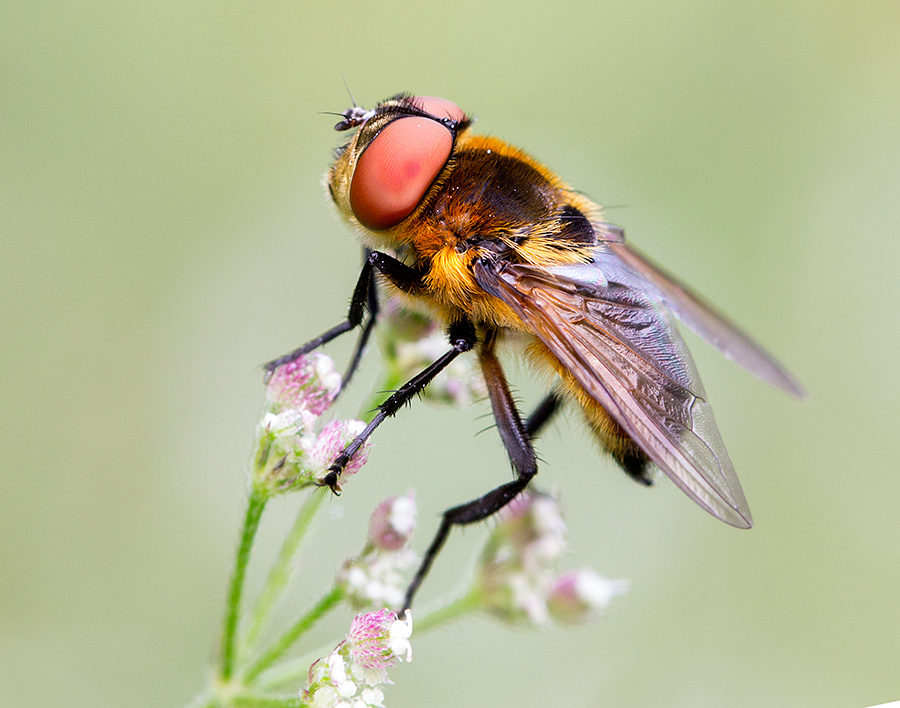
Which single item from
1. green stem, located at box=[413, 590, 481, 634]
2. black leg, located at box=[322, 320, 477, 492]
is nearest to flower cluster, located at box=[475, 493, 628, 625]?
green stem, located at box=[413, 590, 481, 634]

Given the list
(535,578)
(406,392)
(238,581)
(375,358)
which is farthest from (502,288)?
(375,358)

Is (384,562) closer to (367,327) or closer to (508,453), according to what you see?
(508,453)

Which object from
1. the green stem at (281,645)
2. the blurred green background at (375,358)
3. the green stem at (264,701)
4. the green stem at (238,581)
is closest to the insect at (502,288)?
the green stem at (238,581)

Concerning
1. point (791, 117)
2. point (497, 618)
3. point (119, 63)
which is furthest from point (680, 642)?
point (119, 63)

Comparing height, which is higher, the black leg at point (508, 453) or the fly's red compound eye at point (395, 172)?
the fly's red compound eye at point (395, 172)

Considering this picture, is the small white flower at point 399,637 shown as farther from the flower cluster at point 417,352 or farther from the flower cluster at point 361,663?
the flower cluster at point 417,352

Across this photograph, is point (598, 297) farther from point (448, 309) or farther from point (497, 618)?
point (497, 618)

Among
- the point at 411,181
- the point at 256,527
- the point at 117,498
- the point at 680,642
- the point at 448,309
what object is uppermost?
the point at 411,181
